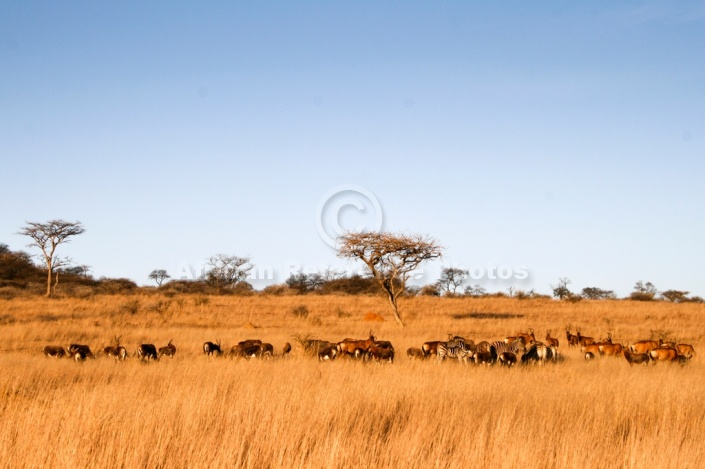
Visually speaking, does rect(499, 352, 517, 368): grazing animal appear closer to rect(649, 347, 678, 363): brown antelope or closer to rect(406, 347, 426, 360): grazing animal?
rect(406, 347, 426, 360): grazing animal

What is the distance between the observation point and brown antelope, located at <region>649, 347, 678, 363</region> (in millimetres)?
15656

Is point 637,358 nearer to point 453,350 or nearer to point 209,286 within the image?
point 453,350

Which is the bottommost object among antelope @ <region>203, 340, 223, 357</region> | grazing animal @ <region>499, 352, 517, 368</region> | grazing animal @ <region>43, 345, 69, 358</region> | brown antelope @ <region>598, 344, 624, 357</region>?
grazing animal @ <region>43, 345, 69, 358</region>

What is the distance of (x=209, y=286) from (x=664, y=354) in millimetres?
63608

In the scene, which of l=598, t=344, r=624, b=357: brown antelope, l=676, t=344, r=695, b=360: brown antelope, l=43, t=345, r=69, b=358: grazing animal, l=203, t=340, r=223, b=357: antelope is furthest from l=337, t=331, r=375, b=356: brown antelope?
l=676, t=344, r=695, b=360: brown antelope

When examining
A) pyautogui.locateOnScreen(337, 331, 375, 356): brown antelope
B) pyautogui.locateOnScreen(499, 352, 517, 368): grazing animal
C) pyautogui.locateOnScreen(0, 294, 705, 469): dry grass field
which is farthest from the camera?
pyautogui.locateOnScreen(337, 331, 375, 356): brown antelope

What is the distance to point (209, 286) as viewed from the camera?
74125mm

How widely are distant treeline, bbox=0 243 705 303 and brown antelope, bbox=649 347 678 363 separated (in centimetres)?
3540

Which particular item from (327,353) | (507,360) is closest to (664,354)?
(507,360)

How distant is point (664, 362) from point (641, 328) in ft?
45.5

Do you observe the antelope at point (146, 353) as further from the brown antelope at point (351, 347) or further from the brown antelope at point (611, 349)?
the brown antelope at point (611, 349)

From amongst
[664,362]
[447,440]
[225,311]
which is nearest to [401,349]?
[664,362]

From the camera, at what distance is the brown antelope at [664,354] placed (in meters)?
Answer: 15.7

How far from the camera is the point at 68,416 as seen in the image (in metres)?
7.20
